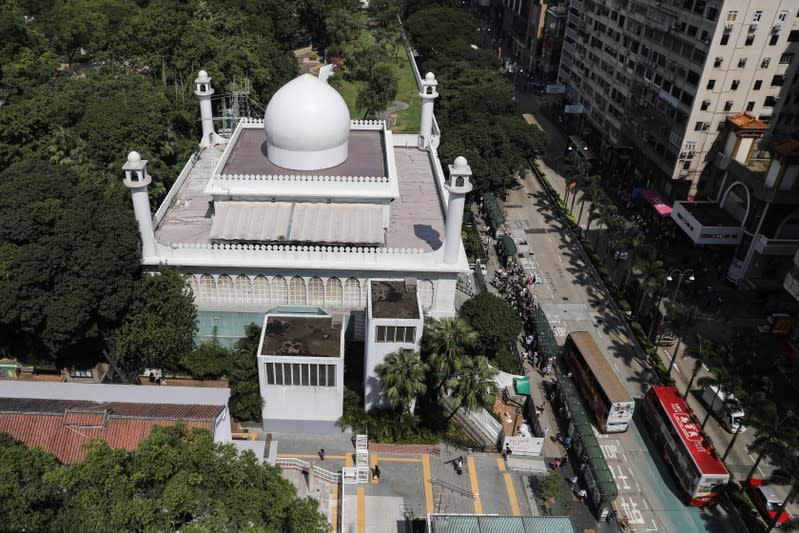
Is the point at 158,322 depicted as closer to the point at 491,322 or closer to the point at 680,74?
the point at 491,322

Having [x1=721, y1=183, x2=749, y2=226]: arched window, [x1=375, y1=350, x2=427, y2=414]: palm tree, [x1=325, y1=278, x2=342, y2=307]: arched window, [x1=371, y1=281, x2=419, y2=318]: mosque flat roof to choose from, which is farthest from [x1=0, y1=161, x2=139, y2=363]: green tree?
[x1=721, y1=183, x2=749, y2=226]: arched window

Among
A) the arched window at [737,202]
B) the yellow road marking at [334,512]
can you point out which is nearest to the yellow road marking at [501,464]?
the yellow road marking at [334,512]

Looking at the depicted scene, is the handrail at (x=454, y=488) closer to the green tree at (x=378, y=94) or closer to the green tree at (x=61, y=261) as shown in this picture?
the green tree at (x=61, y=261)

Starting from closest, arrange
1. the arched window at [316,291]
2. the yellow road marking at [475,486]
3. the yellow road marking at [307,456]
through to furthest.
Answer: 1. the yellow road marking at [475,486]
2. the yellow road marking at [307,456]
3. the arched window at [316,291]

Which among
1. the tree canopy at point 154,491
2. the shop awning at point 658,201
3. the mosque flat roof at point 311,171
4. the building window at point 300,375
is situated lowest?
the shop awning at point 658,201

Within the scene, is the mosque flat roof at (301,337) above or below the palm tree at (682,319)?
above

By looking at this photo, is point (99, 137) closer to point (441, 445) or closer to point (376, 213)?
point (376, 213)
